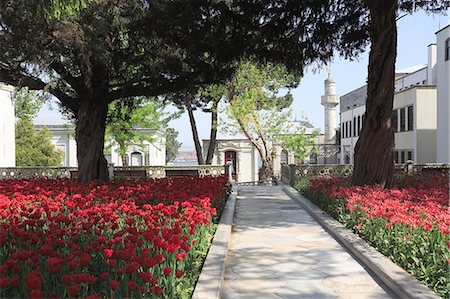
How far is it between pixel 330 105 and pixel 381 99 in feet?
160

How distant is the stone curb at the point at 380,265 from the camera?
184 inches

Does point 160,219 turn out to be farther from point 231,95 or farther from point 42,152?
point 42,152

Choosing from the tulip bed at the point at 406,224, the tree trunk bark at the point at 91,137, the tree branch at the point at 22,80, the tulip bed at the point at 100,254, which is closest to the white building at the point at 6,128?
the tree branch at the point at 22,80

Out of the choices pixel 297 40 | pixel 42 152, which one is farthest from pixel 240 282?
pixel 42 152

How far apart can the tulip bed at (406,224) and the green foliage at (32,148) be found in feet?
103

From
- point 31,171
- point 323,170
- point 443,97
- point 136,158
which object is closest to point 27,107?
point 136,158

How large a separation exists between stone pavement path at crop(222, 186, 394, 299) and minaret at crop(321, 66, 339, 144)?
49707 mm

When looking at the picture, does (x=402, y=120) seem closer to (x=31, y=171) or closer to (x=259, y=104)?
(x=259, y=104)

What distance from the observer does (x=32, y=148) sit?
1455 inches

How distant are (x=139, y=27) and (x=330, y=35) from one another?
6.06 metres

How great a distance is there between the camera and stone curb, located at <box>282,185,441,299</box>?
4.68 m

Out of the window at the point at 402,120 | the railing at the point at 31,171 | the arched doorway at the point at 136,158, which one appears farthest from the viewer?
the arched doorway at the point at 136,158

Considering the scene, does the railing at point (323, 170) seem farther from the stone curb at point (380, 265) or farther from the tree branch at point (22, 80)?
the stone curb at point (380, 265)

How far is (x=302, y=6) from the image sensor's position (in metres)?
13.1
